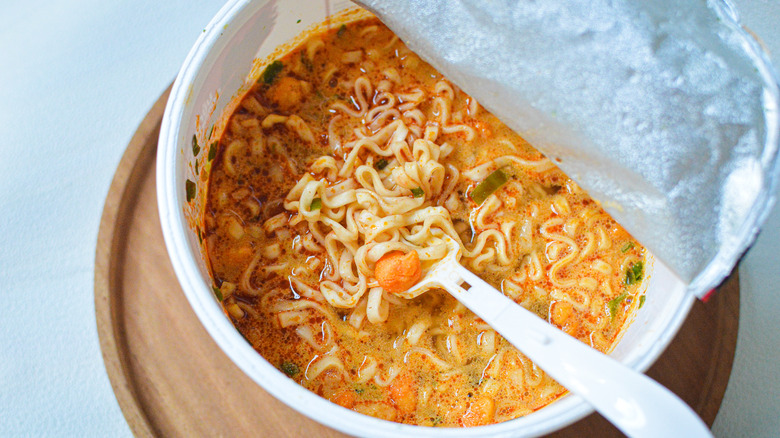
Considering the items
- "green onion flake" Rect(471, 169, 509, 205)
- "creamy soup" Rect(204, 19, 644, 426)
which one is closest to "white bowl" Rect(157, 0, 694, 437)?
"creamy soup" Rect(204, 19, 644, 426)

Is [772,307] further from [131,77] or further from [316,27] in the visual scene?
[131,77]

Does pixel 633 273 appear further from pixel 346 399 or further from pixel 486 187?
pixel 346 399

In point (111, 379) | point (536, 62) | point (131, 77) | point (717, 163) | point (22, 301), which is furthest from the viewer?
point (131, 77)

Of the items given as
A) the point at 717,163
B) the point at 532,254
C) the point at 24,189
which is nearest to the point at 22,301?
the point at 24,189

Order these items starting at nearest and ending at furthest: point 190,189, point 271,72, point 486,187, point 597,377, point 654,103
A: point 597,377 → point 654,103 → point 190,189 → point 486,187 → point 271,72

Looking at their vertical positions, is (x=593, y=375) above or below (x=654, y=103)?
below

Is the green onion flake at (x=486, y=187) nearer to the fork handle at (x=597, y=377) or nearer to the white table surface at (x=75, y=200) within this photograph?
the fork handle at (x=597, y=377)

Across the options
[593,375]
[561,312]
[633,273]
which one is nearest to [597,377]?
[593,375]
